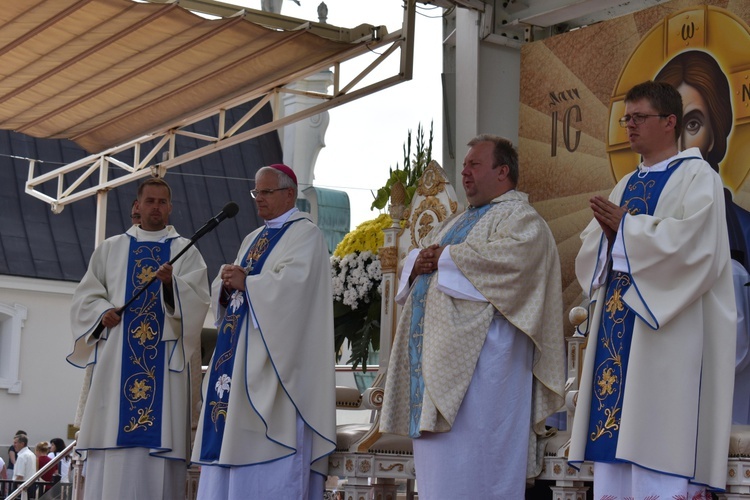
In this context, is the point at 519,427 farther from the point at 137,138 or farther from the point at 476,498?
the point at 137,138

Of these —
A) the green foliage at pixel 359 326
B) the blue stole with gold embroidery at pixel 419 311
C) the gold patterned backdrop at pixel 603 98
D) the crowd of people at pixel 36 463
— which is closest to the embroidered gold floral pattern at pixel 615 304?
the blue stole with gold embroidery at pixel 419 311

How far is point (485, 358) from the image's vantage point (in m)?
4.84

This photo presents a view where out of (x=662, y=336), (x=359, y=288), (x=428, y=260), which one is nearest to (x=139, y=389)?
(x=359, y=288)

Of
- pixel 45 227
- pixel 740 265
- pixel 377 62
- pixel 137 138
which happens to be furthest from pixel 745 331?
pixel 45 227

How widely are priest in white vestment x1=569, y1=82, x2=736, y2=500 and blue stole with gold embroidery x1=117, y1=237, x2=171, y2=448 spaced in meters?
2.70

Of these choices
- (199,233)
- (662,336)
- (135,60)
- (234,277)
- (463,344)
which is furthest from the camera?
(135,60)

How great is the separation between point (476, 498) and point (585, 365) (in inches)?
28.3

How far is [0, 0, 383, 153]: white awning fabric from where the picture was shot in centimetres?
801

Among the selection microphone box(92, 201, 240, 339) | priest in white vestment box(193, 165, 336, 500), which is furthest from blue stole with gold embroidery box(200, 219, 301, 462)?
microphone box(92, 201, 240, 339)

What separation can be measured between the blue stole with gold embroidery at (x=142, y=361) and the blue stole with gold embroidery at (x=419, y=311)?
1811 millimetres

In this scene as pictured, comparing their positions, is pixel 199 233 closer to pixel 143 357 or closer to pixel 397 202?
pixel 143 357

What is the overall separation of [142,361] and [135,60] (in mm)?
3177

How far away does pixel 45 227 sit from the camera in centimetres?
2188

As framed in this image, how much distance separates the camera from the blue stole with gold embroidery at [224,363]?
566cm
